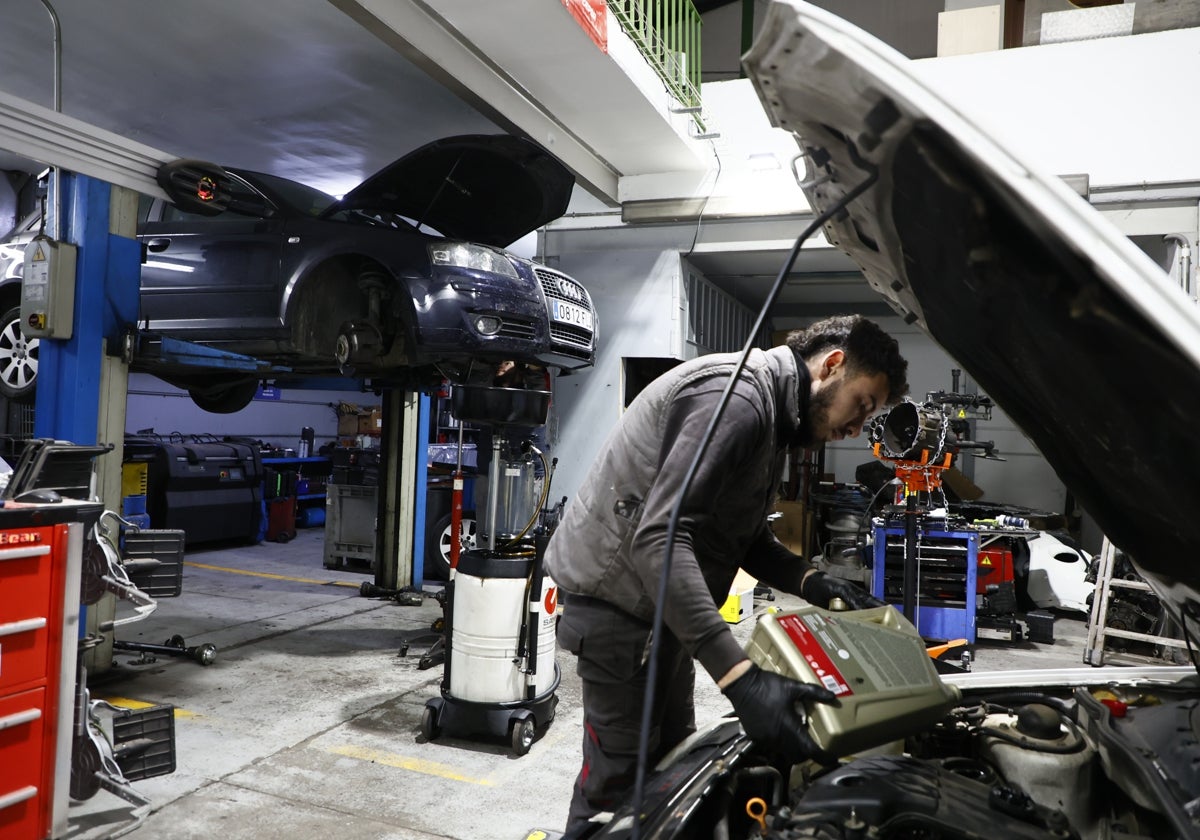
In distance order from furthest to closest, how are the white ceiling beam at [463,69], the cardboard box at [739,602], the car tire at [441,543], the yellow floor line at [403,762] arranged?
1. the car tire at [441,543]
2. the cardboard box at [739,602]
3. the white ceiling beam at [463,69]
4. the yellow floor line at [403,762]

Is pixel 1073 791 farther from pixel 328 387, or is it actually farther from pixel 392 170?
pixel 328 387

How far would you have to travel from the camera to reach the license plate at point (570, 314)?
4730 millimetres

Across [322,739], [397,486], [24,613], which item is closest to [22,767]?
[24,613]

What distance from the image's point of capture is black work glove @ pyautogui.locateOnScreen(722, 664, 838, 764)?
3.83ft

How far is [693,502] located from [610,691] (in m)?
0.60

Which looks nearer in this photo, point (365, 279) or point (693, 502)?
point (693, 502)

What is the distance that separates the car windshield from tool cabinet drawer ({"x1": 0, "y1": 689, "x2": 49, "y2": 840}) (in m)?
3.11

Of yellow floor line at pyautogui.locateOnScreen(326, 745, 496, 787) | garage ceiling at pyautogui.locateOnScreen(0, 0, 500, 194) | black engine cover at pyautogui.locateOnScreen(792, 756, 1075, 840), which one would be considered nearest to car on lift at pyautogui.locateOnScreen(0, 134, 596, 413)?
garage ceiling at pyautogui.locateOnScreen(0, 0, 500, 194)

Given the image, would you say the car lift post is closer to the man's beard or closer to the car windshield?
the car windshield

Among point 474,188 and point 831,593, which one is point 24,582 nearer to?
point 831,593

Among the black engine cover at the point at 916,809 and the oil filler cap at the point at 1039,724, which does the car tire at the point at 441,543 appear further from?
the black engine cover at the point at 916,809

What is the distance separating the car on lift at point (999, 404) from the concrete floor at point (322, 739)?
1.65 meters

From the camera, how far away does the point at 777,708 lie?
120cm

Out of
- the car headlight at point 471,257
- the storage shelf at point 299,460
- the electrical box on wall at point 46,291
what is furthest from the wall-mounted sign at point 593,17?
the storage shelf at point 299,460
